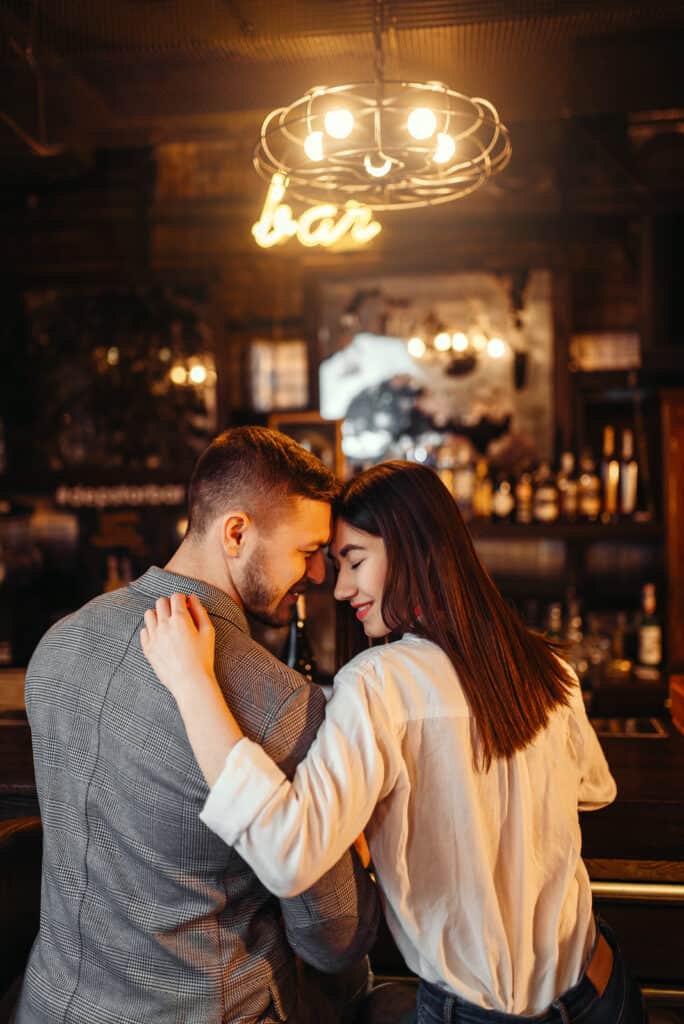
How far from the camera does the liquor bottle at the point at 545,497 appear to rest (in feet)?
14.6

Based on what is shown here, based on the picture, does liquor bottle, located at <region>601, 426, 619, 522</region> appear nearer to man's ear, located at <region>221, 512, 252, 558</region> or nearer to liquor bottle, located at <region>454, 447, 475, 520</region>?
liquor bottle, located at <region>454, 447, 475, 520</region>

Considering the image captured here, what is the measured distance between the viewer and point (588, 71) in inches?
145

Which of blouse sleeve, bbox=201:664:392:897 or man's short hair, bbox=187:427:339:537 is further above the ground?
man's short hair, bbox=187:427:339:537

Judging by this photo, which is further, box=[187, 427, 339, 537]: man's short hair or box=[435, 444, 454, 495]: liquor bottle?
box=[435, 444, 454, 495]: liquor bottle

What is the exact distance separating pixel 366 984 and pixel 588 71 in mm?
3511

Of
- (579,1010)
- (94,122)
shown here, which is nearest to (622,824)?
(579,1010)

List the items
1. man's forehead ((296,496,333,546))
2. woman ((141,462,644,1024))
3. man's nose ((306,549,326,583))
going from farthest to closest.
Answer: man's nose ((306,549,326,583)) → man's forehead ((296,496,333,546)) → woman ((141,462,644,1024))

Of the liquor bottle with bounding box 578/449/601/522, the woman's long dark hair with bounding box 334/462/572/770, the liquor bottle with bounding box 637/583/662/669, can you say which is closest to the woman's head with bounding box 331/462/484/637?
the woman's long dark hair with bounding box 334/462/572/770

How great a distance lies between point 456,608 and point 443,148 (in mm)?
1583

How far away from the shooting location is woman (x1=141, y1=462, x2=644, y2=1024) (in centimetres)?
138

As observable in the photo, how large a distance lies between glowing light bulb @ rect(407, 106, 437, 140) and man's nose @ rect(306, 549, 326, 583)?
1.32 meters

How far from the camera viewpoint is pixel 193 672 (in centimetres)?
140

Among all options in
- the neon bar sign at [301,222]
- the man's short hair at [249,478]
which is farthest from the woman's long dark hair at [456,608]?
the neon bar sign at [301,222]

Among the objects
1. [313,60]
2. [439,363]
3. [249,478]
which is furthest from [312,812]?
[439,363]
